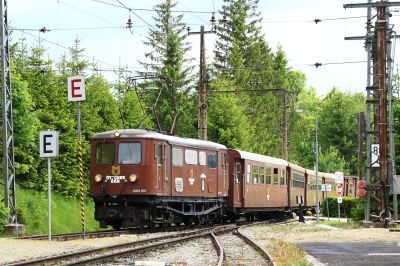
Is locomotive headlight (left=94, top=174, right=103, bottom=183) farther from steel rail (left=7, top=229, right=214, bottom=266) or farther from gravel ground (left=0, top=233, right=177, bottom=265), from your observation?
steel rail (left=7, top=229, right=214, bottom=266)

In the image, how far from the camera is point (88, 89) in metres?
41.9

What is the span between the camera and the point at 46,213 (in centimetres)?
3322

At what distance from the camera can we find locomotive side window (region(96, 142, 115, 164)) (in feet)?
86.5

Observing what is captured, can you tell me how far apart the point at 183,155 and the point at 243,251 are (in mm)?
9568

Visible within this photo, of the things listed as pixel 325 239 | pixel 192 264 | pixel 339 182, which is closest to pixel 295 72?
pixel 339 182

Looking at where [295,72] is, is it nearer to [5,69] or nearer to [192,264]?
[5,69]

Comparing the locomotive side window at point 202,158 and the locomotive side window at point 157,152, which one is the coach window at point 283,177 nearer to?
the locomotive side window at point 202,158

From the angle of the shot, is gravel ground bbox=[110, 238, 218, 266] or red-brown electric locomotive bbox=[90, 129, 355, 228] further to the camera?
red-brown electric locomotive bbox=[90, 129, 355, 228]

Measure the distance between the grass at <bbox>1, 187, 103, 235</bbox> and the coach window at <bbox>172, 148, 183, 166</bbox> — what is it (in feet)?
18.2

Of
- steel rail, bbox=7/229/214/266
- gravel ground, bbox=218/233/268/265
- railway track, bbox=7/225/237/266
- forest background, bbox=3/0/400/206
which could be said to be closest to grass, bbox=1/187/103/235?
forest background, bbox=3/0/400/206

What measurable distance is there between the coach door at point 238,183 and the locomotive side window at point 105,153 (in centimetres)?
854

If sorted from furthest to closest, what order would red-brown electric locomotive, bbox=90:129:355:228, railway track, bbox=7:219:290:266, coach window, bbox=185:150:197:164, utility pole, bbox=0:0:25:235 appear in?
1. coach window, bbox=185:150:197:164
2. red-brown electric locomotive, bbox=90:129:355:228
3. utility pole, bbox=0:0:25:235
4. railway track, bbox=7:219:290:266

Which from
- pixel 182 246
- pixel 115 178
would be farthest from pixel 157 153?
pixel 182 246

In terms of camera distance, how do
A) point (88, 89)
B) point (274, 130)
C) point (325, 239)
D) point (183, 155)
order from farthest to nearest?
point (274, 130)
point (88, 89)
point (183, 155)
point (325, 239)
